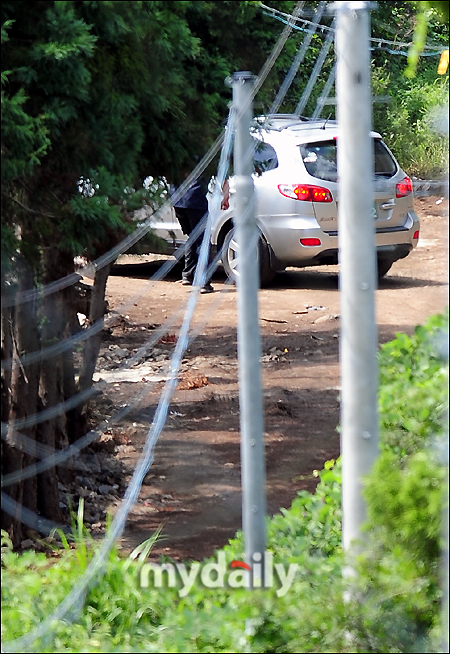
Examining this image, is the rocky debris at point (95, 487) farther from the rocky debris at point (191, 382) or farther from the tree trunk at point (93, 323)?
the rocky debris at point (191, 382)

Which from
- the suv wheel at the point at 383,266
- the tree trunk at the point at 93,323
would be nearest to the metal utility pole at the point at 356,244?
the tree trunk at the point at 93,323

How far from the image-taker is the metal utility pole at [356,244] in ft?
10.3

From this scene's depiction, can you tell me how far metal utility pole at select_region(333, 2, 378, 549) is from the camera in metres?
3.12

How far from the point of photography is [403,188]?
1048 centimetres

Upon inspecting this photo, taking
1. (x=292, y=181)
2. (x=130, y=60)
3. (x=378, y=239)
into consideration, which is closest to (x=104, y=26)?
(x=130, y=60)

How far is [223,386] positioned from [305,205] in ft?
8.56

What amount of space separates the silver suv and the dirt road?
649 mm

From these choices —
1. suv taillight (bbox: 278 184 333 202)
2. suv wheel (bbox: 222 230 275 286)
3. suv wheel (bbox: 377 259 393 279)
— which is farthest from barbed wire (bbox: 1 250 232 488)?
suv wheel (bbox: 377 259 393 279)

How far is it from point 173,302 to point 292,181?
2136 mm

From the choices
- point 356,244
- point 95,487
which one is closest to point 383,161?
point 95,487

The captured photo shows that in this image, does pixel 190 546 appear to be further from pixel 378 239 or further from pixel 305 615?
pixel 378 239

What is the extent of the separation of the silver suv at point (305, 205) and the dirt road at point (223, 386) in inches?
25.5

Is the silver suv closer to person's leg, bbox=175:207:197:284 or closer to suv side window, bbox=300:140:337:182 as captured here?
suv side window, bbox=300:140:337:182

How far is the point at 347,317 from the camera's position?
3193 millimetres
